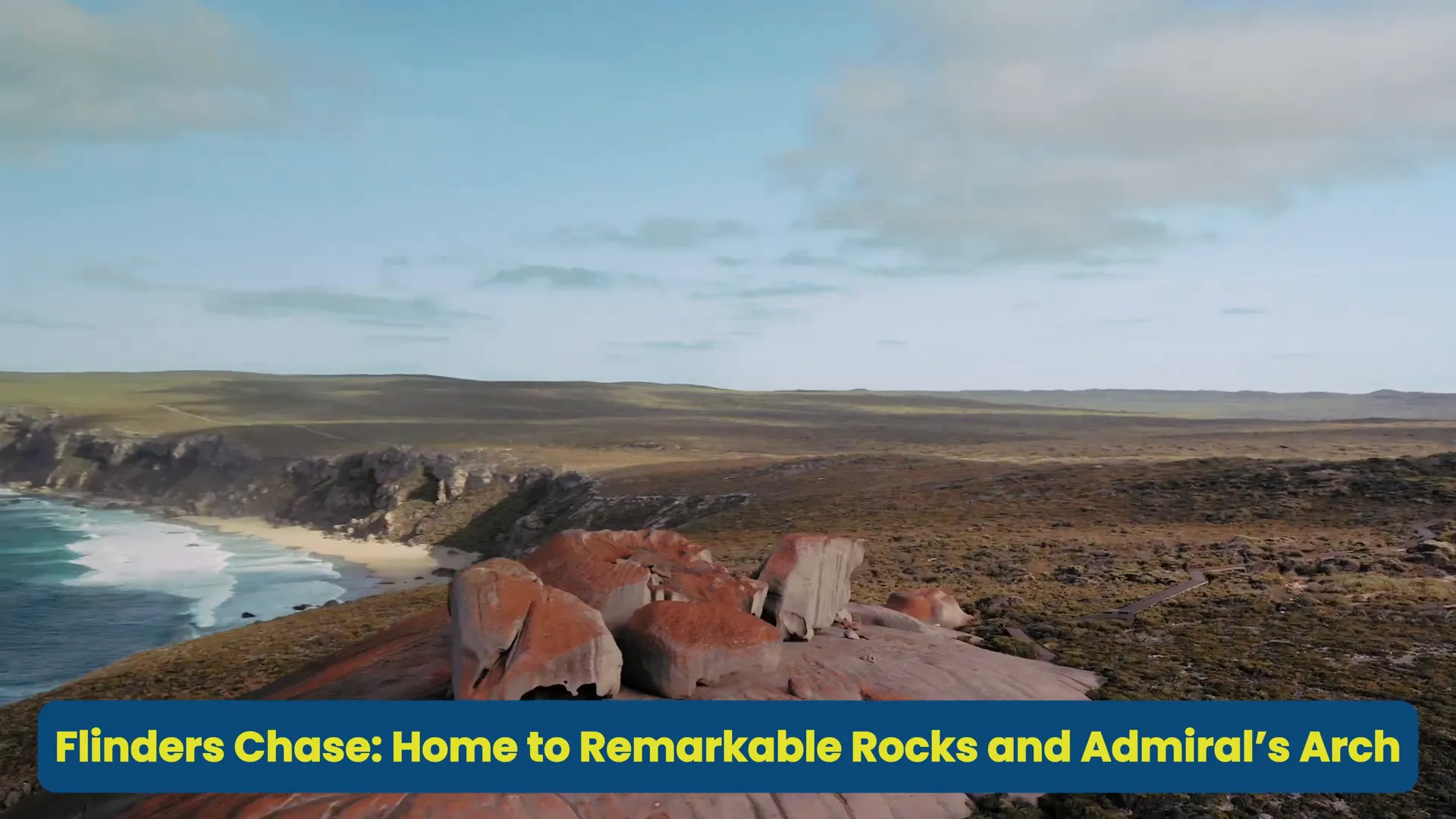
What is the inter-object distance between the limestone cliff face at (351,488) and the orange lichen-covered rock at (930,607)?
115 ft

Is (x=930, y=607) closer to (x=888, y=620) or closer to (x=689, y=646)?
(x=888, y=620)

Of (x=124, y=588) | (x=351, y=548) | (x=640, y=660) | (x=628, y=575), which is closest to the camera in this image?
(x=640, y=660)

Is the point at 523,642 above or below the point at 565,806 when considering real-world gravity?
above

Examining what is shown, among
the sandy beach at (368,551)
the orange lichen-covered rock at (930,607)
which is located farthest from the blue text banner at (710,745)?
the sandy beach at (368,551)

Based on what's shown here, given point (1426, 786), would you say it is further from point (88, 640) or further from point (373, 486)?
point (373, 486)

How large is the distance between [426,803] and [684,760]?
16.7 ft

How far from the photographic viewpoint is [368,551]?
89188 mm

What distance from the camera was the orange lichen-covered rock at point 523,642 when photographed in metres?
16.4

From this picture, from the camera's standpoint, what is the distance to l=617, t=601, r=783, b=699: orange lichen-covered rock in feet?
60.1

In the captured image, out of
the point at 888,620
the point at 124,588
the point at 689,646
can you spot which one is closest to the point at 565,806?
the point at 689,646

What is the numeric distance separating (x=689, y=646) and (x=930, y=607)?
1666 cm

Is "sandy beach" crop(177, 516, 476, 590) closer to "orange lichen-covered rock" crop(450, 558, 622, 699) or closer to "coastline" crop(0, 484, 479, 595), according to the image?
"coastline" crop(0, 484, 479, 595)

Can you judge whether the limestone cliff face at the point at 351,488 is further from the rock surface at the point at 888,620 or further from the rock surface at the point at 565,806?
the rock surface at the point at 565,806

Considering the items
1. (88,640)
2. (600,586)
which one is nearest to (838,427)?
(88,640)
